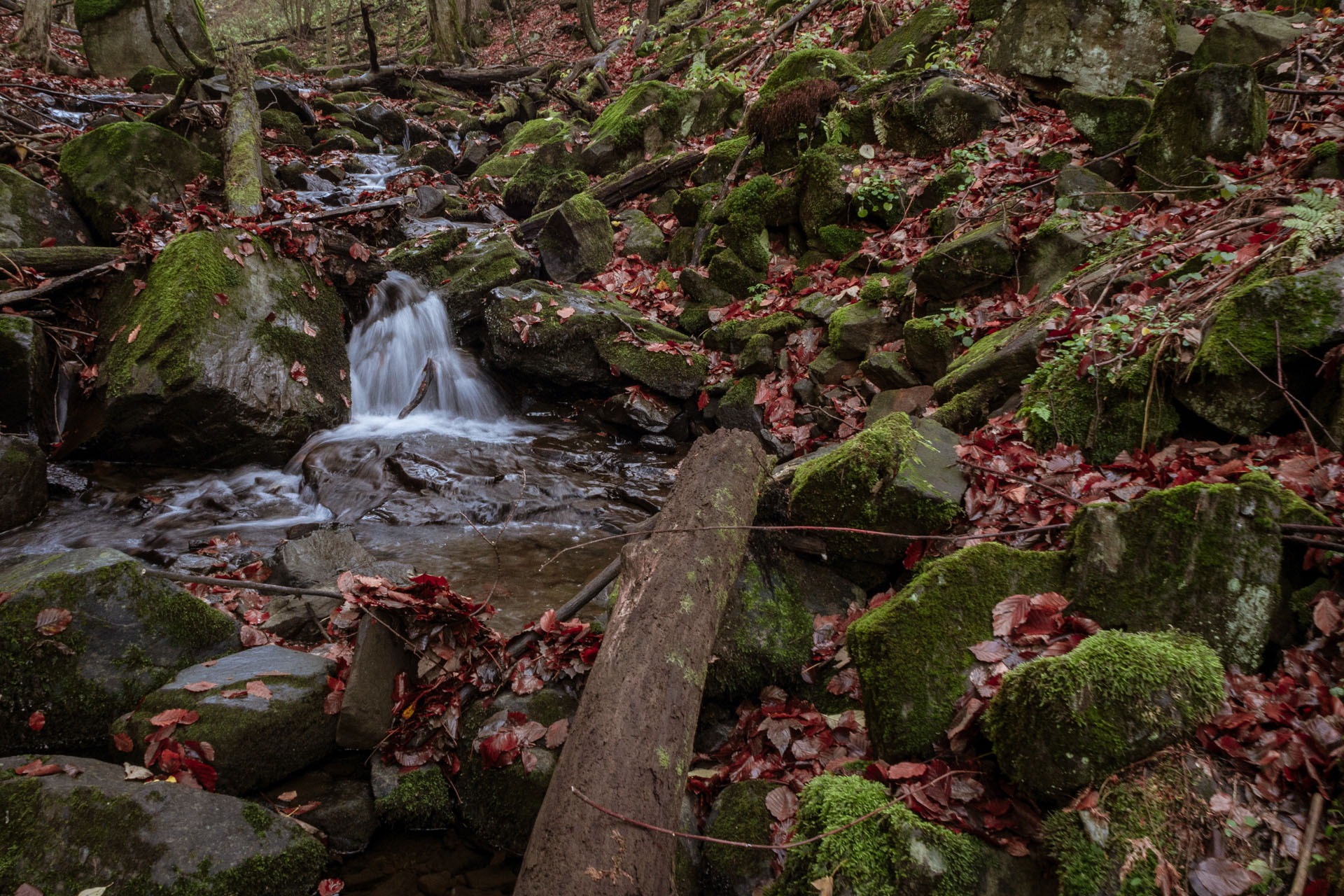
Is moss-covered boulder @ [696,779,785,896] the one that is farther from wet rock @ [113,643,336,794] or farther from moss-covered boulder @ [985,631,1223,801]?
wet rock @ [113,643,336,794]

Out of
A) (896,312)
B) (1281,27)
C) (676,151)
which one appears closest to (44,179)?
(676,151)

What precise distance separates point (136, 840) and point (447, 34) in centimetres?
2615

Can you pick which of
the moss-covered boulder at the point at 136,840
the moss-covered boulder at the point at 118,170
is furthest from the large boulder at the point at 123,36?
the moss-covered boulder at the point at 136,840

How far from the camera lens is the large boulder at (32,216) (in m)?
7.22

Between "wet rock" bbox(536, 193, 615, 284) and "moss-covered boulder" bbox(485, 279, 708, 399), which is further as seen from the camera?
"wet rock" bbox(536, 193, 615, 284)

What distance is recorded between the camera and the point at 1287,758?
1.97 metres

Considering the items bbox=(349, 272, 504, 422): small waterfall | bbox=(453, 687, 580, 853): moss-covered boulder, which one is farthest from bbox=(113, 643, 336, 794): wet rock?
bbox=(349, 272, 504, 422): small waterfall

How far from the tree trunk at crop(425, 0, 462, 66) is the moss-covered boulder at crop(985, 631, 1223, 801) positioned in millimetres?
26166

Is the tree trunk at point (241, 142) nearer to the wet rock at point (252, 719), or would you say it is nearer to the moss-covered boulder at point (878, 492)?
the wet rock at point (252, 719)

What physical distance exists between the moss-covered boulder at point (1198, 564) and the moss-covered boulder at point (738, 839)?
1.66 m

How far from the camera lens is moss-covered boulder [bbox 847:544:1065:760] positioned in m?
2.60

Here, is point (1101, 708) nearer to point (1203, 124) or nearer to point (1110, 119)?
point (1203, 124)

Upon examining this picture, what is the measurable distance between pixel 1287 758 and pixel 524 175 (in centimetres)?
1314

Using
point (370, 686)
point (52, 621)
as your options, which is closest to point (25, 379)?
point (52, 621)
